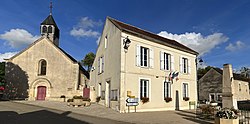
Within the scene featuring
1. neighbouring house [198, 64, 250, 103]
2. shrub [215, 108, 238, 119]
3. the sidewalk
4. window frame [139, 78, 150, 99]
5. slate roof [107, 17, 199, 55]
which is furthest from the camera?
neighbouring house [198, 64, 250, 103]

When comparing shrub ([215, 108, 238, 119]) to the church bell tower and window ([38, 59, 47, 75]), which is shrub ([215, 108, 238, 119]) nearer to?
window ([38, 59, 47, 75])

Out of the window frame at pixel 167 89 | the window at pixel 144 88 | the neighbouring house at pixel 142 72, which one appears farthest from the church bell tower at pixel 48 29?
the window frame at pixel 167 89

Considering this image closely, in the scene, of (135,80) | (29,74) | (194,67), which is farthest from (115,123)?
(29,74)

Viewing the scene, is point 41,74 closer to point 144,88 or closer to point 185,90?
point 144,88

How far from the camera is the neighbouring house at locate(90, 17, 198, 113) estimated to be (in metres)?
13.9

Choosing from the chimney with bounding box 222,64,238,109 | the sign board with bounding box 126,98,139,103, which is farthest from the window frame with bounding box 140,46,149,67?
the chimney with bounding box 222,64,238,109

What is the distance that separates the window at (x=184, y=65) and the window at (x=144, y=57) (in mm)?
4132

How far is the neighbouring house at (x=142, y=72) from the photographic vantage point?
13859 mm

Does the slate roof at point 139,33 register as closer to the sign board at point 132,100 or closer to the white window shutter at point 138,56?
the white window shutter at point 138,56

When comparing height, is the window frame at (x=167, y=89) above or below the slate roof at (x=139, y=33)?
below

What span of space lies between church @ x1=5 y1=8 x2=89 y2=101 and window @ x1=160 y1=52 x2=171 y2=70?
40.4 ft

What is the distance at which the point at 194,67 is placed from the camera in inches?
769

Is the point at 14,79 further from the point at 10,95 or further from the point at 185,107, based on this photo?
the point at 185,107

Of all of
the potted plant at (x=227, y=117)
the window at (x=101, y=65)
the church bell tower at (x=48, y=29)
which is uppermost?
the church bell tower at (x=48, y=29)
